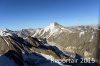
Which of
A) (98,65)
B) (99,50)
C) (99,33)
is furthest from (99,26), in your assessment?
(98,65)

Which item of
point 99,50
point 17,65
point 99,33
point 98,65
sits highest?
point 99,33

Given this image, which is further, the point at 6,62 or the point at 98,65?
the point at 6,62

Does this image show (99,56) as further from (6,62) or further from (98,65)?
(6,62)

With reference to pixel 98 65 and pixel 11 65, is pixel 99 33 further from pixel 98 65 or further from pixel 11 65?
pixel 11 65

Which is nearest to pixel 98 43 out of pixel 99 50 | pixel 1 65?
pixel 99 50

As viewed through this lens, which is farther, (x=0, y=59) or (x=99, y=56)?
(x=0, y=59)

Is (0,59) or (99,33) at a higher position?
(99,33)

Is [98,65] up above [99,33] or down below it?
below
